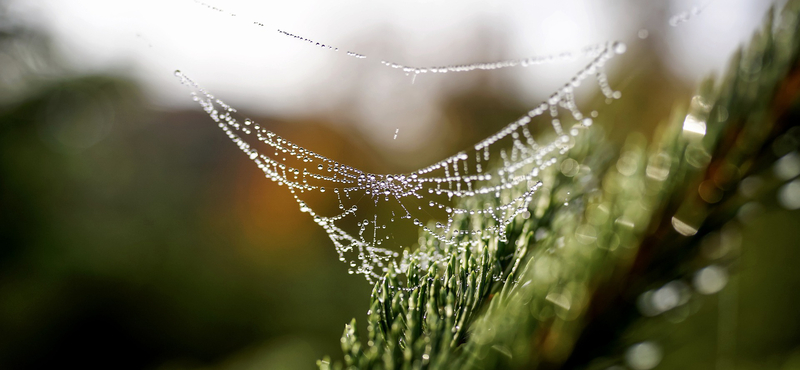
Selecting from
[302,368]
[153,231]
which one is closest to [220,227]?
[153,231]

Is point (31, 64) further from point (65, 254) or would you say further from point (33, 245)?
point (65, 254)

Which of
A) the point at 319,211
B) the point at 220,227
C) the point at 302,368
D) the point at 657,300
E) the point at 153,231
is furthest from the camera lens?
the point at 220,227

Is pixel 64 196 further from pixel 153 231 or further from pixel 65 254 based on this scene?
pixel 153 231

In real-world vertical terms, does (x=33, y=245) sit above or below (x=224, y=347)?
above

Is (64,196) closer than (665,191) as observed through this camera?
No

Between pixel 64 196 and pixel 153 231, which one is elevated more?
pixel 64 196

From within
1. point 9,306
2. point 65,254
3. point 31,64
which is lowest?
point 9,306

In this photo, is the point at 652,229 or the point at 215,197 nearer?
the point at 652,229

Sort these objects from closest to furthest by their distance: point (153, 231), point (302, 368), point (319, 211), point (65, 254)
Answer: point (302, 368) < point (65, 254) < point (319, 211) < point (153, 231)

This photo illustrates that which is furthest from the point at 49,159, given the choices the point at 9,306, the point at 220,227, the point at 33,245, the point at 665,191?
the point at 665,191
